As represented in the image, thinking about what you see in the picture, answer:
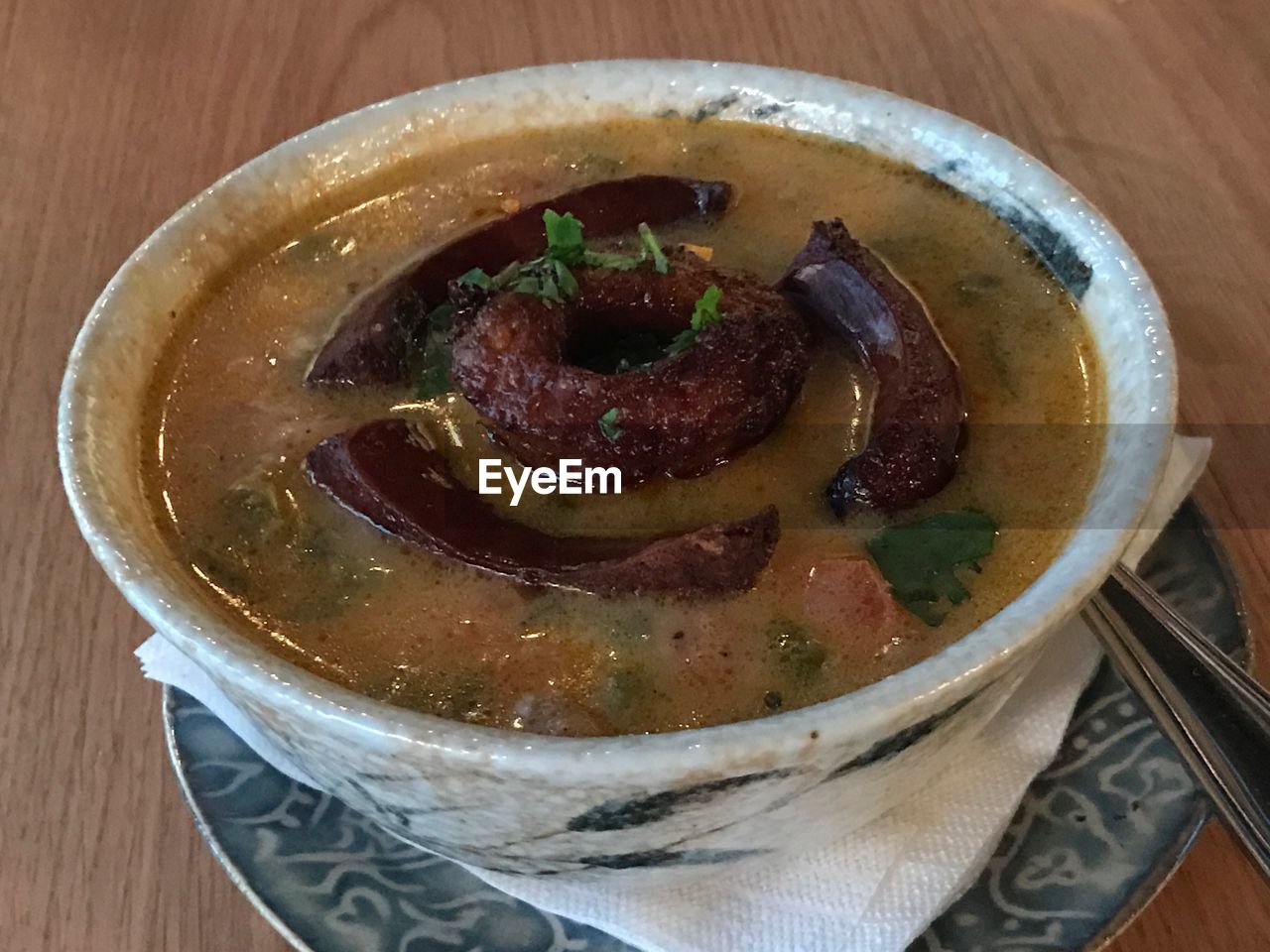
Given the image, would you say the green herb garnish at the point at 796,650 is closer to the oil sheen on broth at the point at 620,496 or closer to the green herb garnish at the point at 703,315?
the oil sheen on broth at the point at 620,496

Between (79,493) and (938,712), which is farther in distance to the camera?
(79,493)

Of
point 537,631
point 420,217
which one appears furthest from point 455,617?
point 420,217

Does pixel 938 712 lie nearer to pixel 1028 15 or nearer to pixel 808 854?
pixel 808 854

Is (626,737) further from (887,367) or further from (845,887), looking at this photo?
(887,367)

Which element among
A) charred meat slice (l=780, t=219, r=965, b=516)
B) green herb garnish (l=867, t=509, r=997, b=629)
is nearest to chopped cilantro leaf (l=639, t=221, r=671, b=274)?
charred meat slice (l=780, t=219, r=965, b=516)

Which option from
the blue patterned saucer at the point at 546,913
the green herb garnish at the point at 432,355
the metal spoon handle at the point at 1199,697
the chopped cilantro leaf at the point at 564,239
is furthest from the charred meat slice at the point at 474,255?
the metal spoon handle at the point at 1199,697

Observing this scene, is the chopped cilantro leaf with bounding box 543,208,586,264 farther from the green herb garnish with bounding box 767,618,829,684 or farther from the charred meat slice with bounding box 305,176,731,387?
the green herb garnish with bounding box 767,618,829,684
